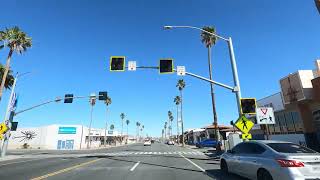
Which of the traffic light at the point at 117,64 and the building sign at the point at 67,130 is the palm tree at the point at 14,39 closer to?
the traffic light at the point at 117,64

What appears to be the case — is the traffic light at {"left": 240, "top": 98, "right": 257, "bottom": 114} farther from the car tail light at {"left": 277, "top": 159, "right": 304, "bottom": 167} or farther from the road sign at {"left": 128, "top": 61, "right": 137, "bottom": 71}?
the car tail light at {"left": 277, "top": 159, "right": 304, "bottom": 167}

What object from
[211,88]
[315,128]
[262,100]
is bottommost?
[315,128]

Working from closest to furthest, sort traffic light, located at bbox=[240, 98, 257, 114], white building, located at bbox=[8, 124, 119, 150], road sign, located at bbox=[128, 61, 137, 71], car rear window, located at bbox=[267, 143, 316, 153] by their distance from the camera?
car rear window, located at bbox=[267, 143, 316, 153] < traffic light, located at bbox=[240, 98, 257, 114] < road sign, located at bbox=[128, 61, 137, 71] < white building, located at bbox=[8, 124, 119, 150]

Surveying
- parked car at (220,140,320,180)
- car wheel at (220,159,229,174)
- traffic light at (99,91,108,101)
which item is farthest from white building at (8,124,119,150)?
parked car at (220,140,320,180)

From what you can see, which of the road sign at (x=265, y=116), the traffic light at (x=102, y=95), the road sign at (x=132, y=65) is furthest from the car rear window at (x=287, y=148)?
the traffic light at (x=102, y=95)

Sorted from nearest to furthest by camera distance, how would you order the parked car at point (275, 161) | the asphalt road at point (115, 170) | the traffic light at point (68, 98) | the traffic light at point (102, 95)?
the parked car at point (275, 161), the asphalt road at point (115, 170), the traffic light at point (102, 95), the traffic light at point (68, 98)

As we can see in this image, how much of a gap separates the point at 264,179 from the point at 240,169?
1825mm

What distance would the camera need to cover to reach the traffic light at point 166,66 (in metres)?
17.8

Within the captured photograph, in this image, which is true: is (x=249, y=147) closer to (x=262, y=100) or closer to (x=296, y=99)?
(x=296, y=99)

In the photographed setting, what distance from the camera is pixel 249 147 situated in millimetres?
10727

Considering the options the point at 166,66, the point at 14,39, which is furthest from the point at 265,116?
the point at 14,39

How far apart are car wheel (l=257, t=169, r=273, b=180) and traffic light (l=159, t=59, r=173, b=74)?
9.69 m

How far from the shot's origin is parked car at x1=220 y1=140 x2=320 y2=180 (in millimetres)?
7912

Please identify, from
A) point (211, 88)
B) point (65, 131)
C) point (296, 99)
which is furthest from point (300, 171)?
point (65, 131)
